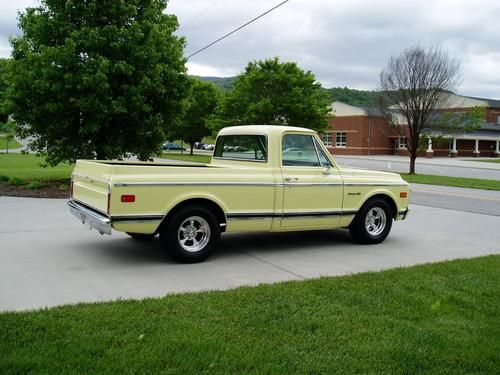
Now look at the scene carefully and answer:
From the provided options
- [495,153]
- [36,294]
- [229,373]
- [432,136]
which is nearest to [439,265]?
[229,373]

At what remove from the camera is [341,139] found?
68.4 meters

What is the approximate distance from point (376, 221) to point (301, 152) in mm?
1924

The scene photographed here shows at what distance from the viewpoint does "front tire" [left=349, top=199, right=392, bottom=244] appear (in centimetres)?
873

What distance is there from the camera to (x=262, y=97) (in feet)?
112

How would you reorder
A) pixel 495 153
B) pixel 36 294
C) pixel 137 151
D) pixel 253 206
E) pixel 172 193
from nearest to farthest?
pixel 36 294
pixel 172 193
pixel 253 206
pixel 137 151
pixel 495 153

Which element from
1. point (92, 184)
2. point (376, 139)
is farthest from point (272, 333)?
point (376, 139)

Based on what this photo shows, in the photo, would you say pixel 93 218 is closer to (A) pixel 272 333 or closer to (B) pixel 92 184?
(B) pixel 92 184

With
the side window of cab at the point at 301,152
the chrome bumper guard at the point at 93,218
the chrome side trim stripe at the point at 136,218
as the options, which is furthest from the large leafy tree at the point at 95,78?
the chrome side trim stripe at the point at 136,218

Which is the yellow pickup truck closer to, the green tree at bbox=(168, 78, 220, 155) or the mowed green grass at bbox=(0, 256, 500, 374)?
the mowed green grass at bbox=(0, 256, 500, 374)

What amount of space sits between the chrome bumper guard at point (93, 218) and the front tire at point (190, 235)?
744 mm

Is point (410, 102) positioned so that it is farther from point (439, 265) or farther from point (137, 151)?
point (439, 265)

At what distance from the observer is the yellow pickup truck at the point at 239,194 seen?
6.76m

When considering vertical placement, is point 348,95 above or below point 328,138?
above

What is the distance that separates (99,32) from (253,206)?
924 cm
